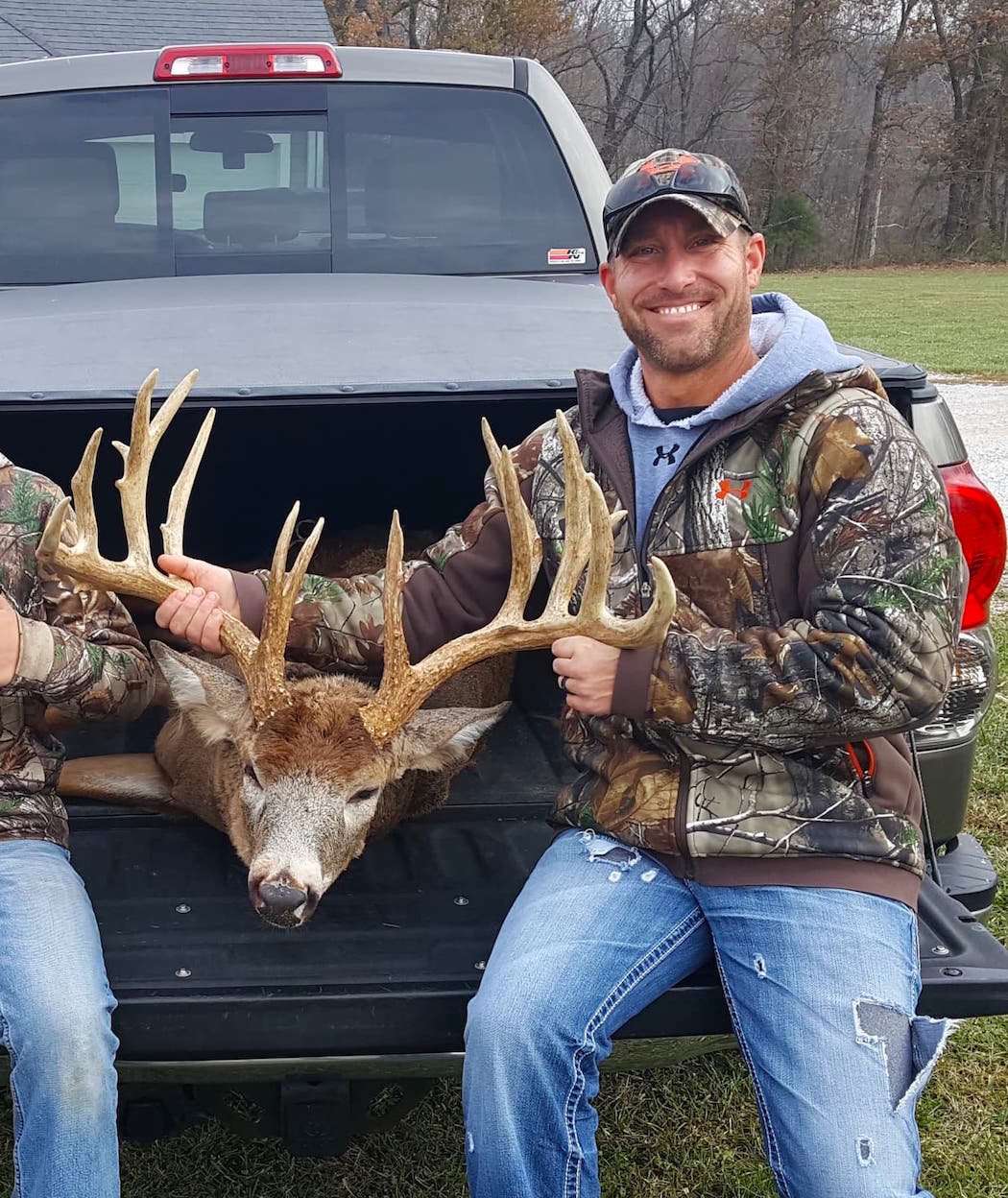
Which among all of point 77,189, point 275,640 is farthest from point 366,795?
point 77,189

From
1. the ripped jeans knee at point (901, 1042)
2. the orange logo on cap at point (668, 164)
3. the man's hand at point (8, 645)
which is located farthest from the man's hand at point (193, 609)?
the ripped jeans knee at point (901, 1042)

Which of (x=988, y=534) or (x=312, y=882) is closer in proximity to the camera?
(x=312, y=882)

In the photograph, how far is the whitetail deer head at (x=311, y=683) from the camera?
2.77 m

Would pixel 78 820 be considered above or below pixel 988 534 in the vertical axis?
below

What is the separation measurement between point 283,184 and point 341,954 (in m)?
3.02

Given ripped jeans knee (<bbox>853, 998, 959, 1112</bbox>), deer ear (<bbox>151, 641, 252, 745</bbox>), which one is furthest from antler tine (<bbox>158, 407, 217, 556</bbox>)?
ripped jeans knee (<bbox>853, 998, 959, 1112</bbox>)

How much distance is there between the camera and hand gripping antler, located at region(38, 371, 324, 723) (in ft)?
9.20

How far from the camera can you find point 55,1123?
2.33 meters

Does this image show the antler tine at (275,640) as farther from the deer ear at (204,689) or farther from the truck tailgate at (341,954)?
the truck tailgate at (341,954)

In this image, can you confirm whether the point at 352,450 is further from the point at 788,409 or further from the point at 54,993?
the point at 54,993

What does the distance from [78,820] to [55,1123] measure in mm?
1170

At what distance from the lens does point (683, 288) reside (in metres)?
2.89

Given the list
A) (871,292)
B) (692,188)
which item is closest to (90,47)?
(871,292)

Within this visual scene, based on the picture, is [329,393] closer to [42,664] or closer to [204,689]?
[42,664]
